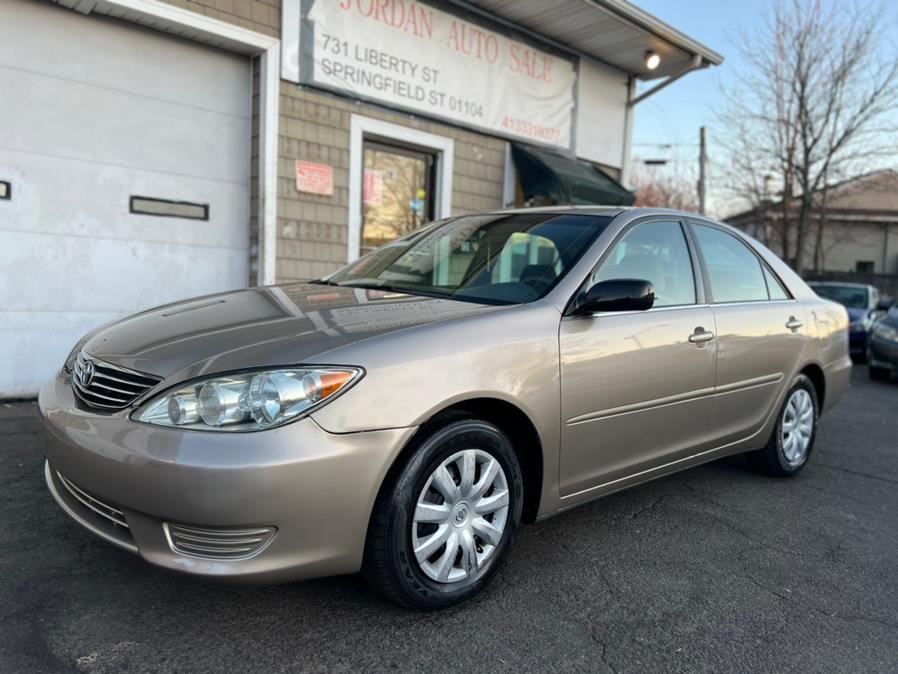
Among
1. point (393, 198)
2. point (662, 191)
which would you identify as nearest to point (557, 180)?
point (393, 198)

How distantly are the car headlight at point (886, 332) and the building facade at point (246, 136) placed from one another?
4213 mm

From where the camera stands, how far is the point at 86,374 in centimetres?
255

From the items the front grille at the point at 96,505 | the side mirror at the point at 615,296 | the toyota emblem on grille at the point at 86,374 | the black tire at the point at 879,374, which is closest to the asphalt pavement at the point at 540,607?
the front grille at the point at 96,505

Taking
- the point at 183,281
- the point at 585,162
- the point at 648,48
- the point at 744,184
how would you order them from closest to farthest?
1. the point at 183,281
2. the point at 648,48
3. the point at 585,162
4. the point at 744,184

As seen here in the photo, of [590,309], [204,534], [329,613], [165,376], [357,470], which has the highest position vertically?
[590,309]

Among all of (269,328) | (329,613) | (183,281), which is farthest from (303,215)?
(329,613)

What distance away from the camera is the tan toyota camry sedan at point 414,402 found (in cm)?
212

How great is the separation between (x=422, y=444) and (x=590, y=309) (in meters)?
0.98

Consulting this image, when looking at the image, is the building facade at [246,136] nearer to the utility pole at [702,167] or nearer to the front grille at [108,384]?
the front grille at [108,384]

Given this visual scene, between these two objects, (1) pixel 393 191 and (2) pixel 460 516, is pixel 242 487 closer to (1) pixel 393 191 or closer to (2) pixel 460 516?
(2) pixel 460 516

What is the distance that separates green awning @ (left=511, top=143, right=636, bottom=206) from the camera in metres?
8.37

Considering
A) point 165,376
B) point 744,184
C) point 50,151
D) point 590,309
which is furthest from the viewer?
point 744,184

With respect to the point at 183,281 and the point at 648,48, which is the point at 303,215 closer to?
the point at 183,281

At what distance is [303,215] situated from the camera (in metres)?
6.89
